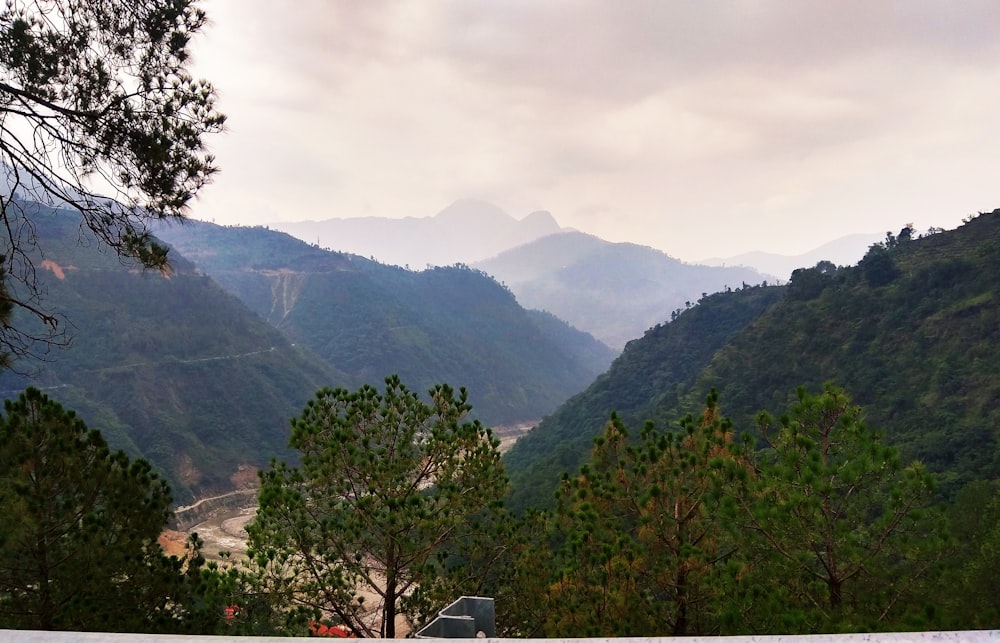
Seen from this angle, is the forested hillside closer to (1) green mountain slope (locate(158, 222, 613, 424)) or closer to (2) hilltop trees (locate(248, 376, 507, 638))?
(2) hilltop trees (locate(248, 376, 507, 638))

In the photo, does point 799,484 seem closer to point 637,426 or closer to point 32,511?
point 32,511

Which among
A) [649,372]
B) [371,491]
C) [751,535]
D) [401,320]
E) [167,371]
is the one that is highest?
[401,320]

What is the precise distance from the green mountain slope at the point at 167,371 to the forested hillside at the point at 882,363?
23.0 metres

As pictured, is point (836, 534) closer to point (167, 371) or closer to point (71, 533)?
point (71, 533)

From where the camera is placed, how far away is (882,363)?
28.7 meters

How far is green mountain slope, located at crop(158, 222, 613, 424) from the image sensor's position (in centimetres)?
8438

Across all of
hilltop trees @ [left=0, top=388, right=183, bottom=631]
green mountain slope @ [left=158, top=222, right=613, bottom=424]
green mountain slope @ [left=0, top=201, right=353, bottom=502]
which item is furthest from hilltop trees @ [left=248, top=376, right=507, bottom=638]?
green mountain slope @ [left=158, top=222, right=613, bottom=424]

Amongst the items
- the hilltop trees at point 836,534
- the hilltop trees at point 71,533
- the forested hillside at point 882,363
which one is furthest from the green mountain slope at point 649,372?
the hilltop trees at point 71,533

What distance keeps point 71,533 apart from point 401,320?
89.4 meters

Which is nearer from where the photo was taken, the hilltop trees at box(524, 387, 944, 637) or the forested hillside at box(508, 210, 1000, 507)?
the hilltop trees at box(524, 387, 944, 637)

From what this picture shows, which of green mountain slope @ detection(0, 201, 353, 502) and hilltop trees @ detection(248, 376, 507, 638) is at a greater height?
green mountain slope @ detection(0, 201, 353, 502)

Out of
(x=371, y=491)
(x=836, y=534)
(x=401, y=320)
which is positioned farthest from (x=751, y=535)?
(x=401, y=320)

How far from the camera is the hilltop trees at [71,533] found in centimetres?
492

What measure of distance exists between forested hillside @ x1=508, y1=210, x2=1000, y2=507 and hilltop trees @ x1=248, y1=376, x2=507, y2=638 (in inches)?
699
